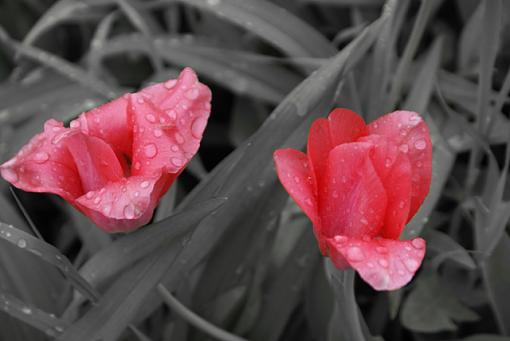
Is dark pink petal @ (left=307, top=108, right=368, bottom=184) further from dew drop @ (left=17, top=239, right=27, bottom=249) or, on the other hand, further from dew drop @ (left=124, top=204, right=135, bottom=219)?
dew drop @ (left=17, top=239, right=27, bottom=249)

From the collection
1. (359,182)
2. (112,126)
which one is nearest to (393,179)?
(359,182)

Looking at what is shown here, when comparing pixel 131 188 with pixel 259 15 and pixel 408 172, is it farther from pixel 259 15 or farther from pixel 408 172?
pixel 259 15

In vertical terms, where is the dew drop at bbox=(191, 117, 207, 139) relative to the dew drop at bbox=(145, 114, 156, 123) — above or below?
below

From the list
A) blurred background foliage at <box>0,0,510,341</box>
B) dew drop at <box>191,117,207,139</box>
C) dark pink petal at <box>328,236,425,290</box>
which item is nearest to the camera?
dark pink petal at <box>328,236,425,290</box>

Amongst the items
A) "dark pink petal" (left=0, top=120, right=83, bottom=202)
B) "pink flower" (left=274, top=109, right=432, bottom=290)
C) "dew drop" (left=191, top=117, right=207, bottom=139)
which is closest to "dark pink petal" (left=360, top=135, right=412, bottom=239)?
"pink flower" (left=274, top=109, right=432, bottom=290)

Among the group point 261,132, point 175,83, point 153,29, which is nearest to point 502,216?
point 261,132

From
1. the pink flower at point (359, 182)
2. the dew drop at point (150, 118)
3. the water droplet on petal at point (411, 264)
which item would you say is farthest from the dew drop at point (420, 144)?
the dew drop at point (150, 118)
